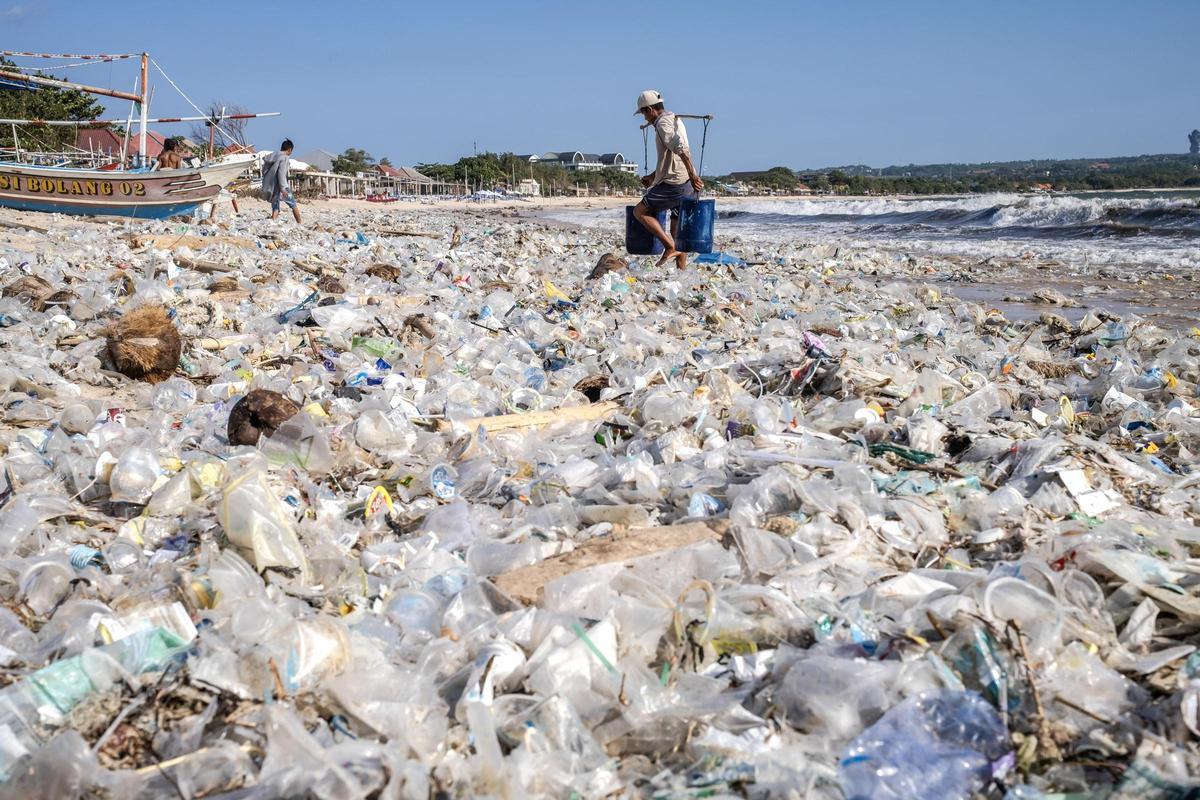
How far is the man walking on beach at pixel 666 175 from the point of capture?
24.2 ft

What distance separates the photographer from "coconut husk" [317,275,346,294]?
6324 millimetres

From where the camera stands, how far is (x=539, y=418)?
11.6 feet

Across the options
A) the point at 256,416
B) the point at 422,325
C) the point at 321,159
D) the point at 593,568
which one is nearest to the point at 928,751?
the point at 593,568

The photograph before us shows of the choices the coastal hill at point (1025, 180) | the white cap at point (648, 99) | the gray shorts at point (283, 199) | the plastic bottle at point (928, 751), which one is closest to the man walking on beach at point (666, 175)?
the white cap at point (648, 99)

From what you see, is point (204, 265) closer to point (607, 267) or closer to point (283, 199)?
point (607, 267)

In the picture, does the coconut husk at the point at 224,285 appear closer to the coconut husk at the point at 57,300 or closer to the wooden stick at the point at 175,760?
the coconut husk at the point at 57,300

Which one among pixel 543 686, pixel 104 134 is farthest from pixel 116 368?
pixel 104 134

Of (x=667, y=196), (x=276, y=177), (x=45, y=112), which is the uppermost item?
(x=45, y=112)

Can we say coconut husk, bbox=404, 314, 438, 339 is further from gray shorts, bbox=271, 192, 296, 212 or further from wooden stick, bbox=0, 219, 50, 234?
gray shorts, bbox=271, 192, 296, 212

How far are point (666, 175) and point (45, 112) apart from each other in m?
33.2

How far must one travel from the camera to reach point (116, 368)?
423 cm

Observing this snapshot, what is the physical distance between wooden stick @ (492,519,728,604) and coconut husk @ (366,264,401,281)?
5.44 meters

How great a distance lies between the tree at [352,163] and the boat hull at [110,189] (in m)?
48.3

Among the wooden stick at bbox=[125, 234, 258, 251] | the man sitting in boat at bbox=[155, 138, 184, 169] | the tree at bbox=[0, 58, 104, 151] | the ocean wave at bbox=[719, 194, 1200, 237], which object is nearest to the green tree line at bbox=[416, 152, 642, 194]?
the tree at bbox=[0, 58, 104, 151]
